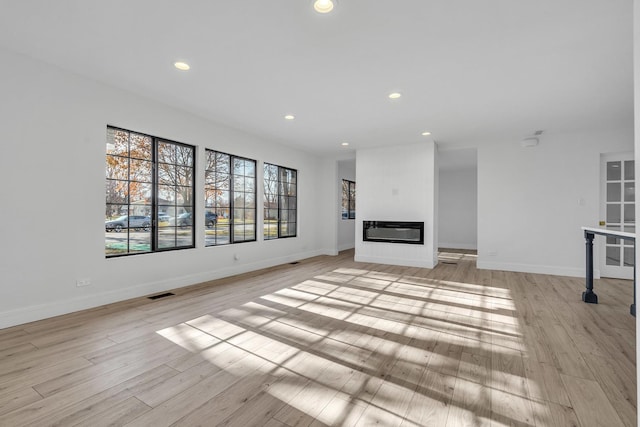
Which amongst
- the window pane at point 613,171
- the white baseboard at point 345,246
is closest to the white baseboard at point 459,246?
the white baseboard at point 345,246

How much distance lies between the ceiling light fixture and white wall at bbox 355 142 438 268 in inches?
176

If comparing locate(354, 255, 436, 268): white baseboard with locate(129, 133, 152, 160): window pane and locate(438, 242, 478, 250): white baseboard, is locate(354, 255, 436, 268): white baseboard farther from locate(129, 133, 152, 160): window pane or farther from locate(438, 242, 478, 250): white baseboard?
locate(129, 133, 152, 160): window pane

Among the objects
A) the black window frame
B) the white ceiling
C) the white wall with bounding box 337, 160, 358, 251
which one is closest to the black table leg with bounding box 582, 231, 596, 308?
the white ceiling

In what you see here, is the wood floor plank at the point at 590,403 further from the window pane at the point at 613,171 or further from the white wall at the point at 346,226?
the white wall at the point at 346,226

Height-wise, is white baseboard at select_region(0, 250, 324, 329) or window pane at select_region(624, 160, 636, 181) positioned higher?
window pane at select_region(624, 160, 636, 181)

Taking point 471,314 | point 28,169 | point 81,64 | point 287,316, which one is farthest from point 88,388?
point 471,314

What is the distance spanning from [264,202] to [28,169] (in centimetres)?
362

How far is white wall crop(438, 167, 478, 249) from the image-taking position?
9312 millimetres

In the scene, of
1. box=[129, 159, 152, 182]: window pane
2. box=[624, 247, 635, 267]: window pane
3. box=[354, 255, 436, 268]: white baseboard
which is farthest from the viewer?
box=[354, 255, 436, 268]: white baseboard

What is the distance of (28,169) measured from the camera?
10.00ft

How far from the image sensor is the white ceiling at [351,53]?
2.28 meters

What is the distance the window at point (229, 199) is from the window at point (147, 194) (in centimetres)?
34

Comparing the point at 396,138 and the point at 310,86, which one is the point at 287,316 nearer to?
the point at 310,86

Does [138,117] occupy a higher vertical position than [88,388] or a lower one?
higher
